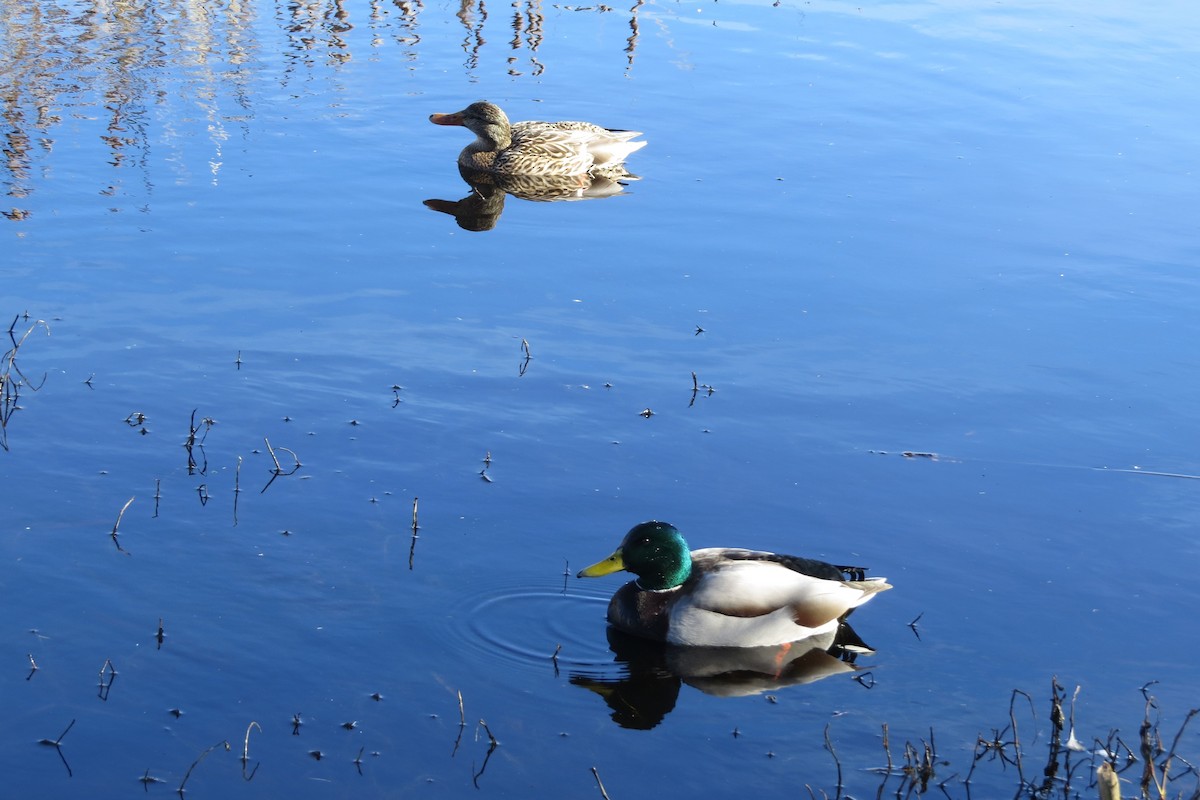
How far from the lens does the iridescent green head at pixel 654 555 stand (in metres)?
7.60

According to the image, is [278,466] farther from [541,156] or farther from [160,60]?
[160,60]

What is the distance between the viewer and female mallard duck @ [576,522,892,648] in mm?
7520

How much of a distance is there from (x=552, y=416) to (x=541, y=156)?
6114 millimetres

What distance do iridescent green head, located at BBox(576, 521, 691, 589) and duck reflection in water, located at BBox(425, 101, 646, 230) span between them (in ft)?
24.7

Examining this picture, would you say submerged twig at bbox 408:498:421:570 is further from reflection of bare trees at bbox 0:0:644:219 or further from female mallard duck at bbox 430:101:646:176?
female mallard duck at bbox 430:101:646:176

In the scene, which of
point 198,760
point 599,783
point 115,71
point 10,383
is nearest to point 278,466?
point 10,383

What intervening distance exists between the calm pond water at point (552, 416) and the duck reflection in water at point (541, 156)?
36 centimetres

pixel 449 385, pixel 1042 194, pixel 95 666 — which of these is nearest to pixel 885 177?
pixel 1042 194

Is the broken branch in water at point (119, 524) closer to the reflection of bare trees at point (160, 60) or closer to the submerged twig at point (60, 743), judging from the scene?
the submerged twig at point (60, 743)

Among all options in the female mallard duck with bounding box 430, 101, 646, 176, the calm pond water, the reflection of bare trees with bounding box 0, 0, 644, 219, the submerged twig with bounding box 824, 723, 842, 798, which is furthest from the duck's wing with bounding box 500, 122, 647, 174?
the submerged twig with bounding box 824, 723, 842, 798

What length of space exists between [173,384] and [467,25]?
35.9 ft

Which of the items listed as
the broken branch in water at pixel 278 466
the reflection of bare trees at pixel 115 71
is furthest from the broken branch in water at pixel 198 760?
the reflection of bare trees at pixel 115 71

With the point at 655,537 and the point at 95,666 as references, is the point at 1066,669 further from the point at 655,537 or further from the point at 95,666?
the point at 95,666

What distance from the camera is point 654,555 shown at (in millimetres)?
7609
